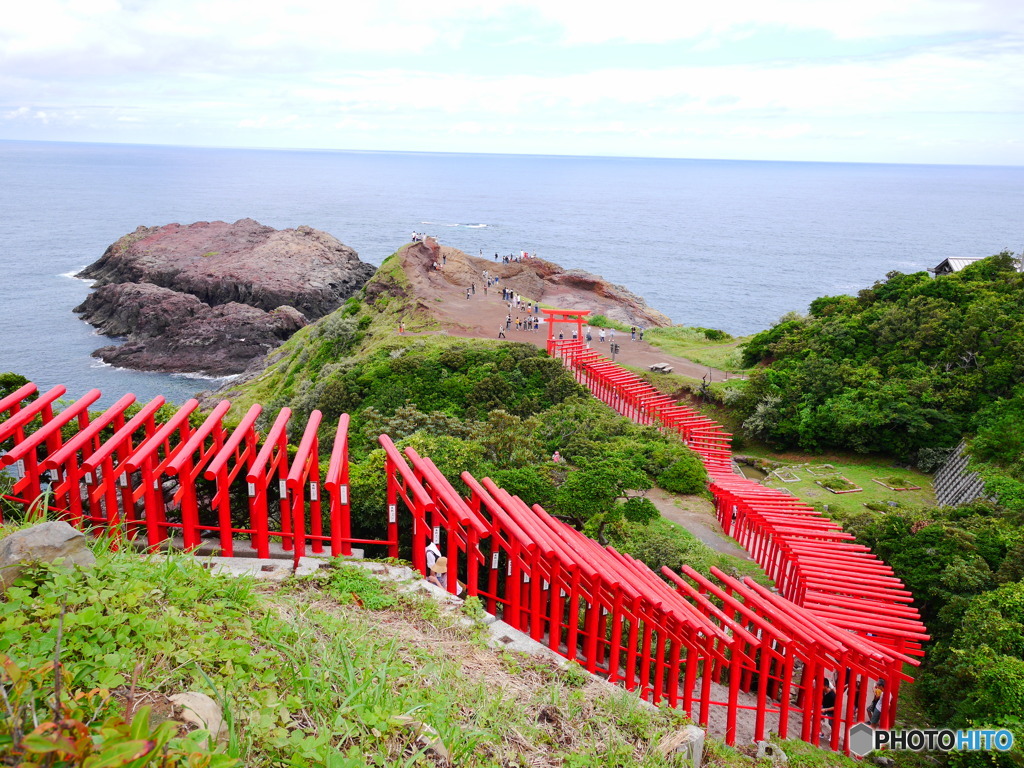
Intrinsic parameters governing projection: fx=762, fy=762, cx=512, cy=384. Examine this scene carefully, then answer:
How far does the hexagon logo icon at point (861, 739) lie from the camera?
12.3 metres

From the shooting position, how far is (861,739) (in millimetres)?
12523

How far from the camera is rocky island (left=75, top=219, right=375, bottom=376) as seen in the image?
5928cm

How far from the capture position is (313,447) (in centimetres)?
1269

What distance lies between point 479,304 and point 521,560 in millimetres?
39346

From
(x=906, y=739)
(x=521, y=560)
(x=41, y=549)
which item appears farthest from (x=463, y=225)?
(x=41, y=549)

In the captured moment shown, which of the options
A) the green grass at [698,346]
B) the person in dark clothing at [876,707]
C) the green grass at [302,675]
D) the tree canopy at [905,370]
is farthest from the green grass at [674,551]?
the green grass at [698,346]

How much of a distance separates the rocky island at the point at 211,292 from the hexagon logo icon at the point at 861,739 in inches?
2073

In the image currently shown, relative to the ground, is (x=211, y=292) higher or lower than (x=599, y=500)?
lower

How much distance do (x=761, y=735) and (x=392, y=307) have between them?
39.1 metres

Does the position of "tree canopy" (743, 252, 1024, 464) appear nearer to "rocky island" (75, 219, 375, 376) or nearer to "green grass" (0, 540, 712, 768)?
"green grass" (0, 540, 712, 768)

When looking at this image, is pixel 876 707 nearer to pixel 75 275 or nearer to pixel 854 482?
pixel 854 482

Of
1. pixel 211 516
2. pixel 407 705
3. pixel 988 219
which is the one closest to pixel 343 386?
pixel 211 516

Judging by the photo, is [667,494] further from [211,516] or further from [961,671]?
[211,516]

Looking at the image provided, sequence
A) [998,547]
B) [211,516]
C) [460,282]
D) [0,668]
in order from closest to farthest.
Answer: [0,668]
[211,516]
[998,547]
[460,282]
